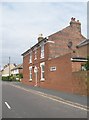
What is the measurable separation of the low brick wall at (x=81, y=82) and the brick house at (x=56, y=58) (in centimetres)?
100

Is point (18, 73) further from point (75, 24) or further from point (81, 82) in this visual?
point (81, 82)

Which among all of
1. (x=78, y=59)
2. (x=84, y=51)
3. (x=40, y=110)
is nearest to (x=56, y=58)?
(x=84, y=51)

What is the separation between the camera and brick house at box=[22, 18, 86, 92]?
27.5 m

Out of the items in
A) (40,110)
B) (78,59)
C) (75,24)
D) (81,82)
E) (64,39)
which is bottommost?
(40,110)

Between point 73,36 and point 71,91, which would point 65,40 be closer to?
point 73,36

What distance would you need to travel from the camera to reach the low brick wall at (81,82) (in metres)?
21.9

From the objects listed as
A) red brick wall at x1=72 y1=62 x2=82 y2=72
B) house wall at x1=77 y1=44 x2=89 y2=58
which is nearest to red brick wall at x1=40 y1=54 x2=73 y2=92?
red brick wall at x1=72 y1=62 x2=82 y2=72

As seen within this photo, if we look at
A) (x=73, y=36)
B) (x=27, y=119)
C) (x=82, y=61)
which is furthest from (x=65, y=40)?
(x=27, y=119)

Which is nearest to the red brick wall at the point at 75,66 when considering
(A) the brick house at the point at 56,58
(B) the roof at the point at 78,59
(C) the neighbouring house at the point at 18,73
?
(A) the brick house at the point at 56,58

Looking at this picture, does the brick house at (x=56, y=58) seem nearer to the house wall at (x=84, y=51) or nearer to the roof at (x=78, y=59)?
the roof at (x=78, y=59)

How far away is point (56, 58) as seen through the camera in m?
30.7

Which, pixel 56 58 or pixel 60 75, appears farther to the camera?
pixel 56 58

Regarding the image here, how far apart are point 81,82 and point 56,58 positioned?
Answer: 8.17 m

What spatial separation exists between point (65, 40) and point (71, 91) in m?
12.4
